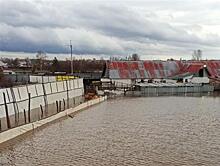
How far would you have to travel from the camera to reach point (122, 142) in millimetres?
13203

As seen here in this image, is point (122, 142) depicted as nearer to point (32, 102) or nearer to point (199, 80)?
point (32, 102)

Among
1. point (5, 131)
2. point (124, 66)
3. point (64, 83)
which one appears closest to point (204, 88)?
point (124, 66)

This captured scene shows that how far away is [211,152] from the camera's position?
1167 cm

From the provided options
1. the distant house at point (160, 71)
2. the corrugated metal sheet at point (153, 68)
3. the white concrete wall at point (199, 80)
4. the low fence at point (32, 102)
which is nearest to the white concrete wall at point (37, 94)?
the low fence at point (32, 102)

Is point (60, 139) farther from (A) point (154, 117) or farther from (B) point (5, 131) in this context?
(A) point (154, 117)

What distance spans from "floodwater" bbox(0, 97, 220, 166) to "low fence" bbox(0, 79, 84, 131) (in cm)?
95

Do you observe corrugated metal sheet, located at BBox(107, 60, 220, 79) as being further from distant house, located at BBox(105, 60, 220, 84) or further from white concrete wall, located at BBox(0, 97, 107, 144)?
white concrete wall, located at BBox(0, 97, 107, 144)

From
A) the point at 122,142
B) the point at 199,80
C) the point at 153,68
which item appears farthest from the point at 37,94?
the point at 153,68

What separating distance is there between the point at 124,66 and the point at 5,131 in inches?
1138

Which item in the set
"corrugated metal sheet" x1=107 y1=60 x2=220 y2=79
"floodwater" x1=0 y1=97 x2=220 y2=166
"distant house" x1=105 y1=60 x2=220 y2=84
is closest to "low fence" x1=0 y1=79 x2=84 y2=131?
"floodwater" x1=0 y1=97 x2=220 y2=166

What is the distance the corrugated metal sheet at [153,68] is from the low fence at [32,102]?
15.1 metres

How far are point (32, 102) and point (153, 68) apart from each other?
87.0 ft

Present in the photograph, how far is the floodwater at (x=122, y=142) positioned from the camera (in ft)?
35.5

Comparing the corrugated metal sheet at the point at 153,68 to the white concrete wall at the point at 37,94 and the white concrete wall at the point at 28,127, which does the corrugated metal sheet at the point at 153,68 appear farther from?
the white concrete wall at the point at 28,127
